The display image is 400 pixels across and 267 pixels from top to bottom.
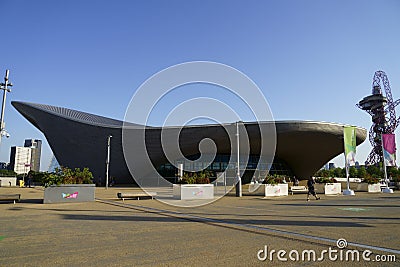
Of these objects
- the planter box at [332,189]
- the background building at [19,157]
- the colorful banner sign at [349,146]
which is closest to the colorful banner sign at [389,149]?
the colorful banner sign at [349,146]

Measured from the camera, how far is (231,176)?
141ft

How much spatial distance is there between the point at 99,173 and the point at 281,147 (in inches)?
1043

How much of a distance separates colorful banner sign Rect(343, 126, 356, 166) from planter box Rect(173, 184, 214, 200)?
11.5 m

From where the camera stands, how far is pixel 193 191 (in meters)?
17.0

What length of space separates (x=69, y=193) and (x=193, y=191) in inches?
263

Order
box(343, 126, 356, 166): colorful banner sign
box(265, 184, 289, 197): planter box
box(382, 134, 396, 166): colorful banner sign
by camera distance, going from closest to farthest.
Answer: box(265, 184, 289, 197): planter box
box(343, 126, 356, 166): colorful banner sign
box(382, 134, 396, 166): colorful banner sign

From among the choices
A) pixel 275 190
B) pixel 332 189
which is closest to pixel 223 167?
pixel 332 189

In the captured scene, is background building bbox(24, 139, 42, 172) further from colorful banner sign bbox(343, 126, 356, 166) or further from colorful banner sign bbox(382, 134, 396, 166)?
colorful banner sign bbox(382, 134, 396, 166)

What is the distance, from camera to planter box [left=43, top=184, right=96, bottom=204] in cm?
1412

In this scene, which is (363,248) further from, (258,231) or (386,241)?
(258,231)

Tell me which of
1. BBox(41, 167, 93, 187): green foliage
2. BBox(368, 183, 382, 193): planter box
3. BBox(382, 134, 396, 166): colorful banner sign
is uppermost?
BBox(382, 134, 396, 166): colorful banner sign

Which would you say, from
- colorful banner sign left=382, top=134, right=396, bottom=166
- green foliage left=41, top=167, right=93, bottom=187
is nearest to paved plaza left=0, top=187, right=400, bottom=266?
green foliage left=41, top=167, right=93, bottom=187

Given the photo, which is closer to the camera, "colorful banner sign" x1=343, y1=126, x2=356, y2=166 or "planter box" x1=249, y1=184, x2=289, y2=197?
"planter box" x1=249, y1=184, x2=289, y2=197

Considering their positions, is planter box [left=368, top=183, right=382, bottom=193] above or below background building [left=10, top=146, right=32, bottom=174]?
below
